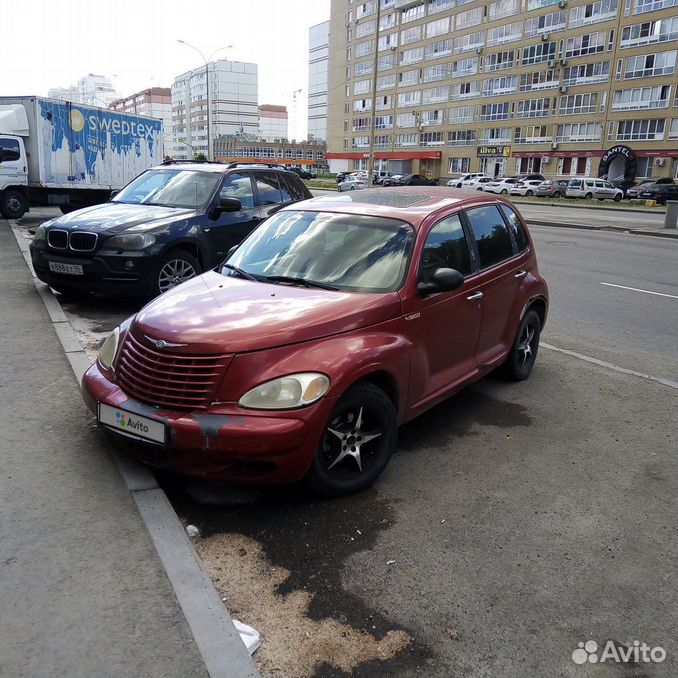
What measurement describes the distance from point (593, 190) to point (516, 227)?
43.9 metres

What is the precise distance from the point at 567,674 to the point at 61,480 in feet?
9.15

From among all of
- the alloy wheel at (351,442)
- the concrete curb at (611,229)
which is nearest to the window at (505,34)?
the concrete curb at (611,229)

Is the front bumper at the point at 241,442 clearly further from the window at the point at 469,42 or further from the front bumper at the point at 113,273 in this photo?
the window at the point at 469,42

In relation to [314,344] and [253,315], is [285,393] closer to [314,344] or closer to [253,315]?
[314,344]

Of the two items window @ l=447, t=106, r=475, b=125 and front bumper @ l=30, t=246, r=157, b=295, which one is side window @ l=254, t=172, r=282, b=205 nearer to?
front bumper @ l=30, t=246, r=157, b=295

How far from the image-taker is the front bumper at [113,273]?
7.43 metres

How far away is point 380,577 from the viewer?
301 cm

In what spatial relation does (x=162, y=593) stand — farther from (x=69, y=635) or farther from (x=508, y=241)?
(x=508, y=241)

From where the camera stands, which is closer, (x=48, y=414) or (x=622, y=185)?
(x=48, y=414)

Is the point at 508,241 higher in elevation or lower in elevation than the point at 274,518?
higher

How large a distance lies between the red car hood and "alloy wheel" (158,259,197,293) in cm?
364

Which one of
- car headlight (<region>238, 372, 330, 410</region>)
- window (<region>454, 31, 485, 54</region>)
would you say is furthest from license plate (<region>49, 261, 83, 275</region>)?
Answer: window (<region>454, 31, 485, 54</region>)

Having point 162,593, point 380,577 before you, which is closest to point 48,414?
point 162,593

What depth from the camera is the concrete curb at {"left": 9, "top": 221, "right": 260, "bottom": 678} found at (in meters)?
2.40
